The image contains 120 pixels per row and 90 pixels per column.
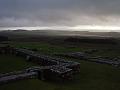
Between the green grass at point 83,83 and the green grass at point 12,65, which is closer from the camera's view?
the green grass at point 83,83

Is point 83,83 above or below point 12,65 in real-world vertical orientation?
below

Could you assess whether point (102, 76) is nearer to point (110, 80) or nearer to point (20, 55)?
point (110, 80)

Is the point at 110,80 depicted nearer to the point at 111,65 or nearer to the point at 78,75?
the point at 78,75

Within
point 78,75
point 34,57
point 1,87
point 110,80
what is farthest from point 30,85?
point 34,57

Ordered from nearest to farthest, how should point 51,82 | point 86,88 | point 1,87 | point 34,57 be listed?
point 1,87 < point 86,88 < point 51,82 < point 34,57

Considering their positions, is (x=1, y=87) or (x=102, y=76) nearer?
(x=1, y=87)

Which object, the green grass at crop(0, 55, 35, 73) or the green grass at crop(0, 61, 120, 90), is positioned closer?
the green grass at crop(0, 61, 120, 90)

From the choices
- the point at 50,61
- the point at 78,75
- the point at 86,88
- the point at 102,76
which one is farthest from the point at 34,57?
the point at 86,88

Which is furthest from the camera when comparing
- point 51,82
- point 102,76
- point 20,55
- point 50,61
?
point 20,55

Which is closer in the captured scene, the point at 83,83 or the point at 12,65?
the point at 83,83
